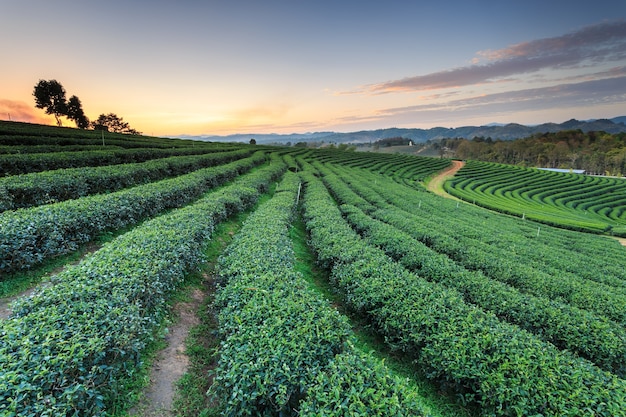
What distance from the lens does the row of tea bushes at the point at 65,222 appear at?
6.19 meters

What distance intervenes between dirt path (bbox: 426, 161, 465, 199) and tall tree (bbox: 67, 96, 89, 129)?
69101 mm

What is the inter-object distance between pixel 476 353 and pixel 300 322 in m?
2.74

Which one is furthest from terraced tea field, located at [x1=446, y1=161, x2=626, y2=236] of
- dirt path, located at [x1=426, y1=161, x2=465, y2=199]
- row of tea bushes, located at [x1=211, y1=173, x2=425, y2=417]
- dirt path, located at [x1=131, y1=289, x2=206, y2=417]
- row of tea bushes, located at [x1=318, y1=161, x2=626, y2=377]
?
dirt path, located at [x1=131, y1=289, x2=206, y2=417]

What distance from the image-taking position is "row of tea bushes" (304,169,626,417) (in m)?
3.99

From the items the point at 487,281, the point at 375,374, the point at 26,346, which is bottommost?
the point at 487,281

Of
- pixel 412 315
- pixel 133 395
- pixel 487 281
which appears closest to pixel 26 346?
pixel 133 395

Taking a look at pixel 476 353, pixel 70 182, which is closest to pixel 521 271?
pixel 476 353

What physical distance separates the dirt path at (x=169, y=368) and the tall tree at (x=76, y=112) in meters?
72.0

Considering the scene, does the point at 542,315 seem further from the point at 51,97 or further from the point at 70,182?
the point at 51,97

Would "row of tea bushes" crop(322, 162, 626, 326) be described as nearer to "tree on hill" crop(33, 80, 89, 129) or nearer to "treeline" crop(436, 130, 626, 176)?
"tree on hill" crop(33, 80, 89, 129)

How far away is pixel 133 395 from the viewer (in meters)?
4.00

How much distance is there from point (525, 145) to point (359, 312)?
134957 millimetres

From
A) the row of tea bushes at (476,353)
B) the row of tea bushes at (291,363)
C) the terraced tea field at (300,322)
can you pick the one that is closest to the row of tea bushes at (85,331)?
the terraced tea field at (300,322)

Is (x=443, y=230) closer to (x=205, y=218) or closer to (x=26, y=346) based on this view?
(x=205, y=218)
